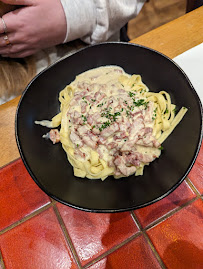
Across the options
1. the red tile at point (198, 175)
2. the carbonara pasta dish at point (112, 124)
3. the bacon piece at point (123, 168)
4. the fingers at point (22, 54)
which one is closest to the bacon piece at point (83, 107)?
the carbonara pasta dish at point (112, 124)

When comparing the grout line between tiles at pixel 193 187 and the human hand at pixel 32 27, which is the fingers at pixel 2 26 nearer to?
the human hand at pixel 32 27

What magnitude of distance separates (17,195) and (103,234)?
0.36 m

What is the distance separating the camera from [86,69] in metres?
1.04

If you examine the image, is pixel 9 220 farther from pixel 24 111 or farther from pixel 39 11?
pixel 39 11

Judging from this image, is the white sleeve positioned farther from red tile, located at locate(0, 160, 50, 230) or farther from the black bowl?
red tile, located at locate(0, 160, 50, 230)

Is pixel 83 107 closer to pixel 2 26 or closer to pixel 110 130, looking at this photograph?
pixel 110 130

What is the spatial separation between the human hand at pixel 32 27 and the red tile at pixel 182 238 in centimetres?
85

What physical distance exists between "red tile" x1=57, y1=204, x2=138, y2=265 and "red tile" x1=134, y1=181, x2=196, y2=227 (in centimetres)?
4

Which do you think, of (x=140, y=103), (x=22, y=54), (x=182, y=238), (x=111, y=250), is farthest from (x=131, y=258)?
(x=22, y=54)

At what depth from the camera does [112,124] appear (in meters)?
0.89

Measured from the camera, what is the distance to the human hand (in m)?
0.97

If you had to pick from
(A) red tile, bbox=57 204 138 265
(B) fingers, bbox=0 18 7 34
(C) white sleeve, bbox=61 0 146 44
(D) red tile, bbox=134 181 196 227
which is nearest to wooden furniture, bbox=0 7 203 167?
(C) white sleeve, bbox=61 0 146 44

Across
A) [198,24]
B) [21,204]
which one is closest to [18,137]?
[21,204]

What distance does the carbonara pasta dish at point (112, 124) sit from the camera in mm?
868
